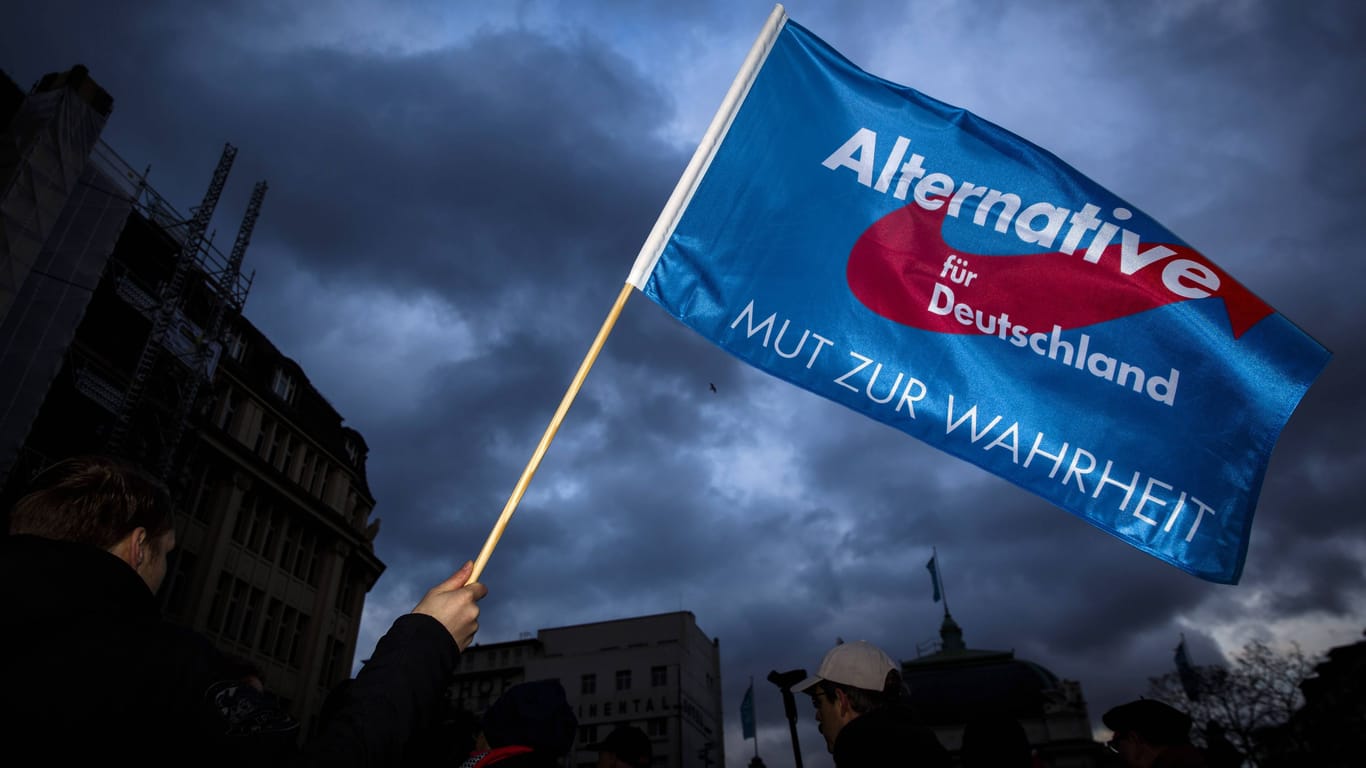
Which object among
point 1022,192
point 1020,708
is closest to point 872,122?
point 1022,192

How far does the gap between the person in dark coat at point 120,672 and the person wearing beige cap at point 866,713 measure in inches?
85.6

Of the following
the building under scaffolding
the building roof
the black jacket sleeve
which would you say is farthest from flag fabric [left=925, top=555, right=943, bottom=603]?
the black jacket sleeve

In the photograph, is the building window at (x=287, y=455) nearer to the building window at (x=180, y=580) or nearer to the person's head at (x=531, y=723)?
the building window at (x=180, y=580)

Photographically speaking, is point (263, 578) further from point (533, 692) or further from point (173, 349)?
point (533, 692)

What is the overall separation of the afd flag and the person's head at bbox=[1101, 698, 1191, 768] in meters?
0.93

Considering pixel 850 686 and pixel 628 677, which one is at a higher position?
pixel 628 677

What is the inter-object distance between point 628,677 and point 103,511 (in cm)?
8099

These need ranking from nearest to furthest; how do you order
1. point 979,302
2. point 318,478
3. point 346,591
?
point 979,302 → point 318,478 → point 346,591

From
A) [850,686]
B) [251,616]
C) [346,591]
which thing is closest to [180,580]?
[251,616]

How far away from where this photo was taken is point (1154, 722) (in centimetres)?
484

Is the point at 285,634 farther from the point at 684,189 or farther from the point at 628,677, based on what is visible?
the point at 628,677

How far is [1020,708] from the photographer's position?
93875 mm

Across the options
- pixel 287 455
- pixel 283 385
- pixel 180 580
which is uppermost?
pixel 283 385

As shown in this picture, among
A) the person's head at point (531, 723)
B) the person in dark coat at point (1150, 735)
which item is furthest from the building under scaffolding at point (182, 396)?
the person in dark coat at point (1150, 735)
